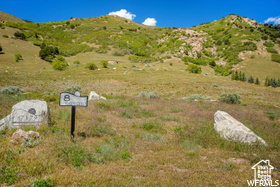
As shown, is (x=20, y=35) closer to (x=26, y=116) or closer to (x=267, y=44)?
(x=26, y=116)

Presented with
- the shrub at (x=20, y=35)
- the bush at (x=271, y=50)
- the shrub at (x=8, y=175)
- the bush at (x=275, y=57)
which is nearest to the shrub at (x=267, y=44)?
the bush at (x=271, y=50)

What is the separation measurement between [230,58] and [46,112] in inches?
3288

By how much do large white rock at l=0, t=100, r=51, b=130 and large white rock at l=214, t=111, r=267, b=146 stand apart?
320 inches

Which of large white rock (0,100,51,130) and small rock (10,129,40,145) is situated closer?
Result: small rock (10,129,40,145)

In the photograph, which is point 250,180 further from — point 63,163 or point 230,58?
point 230,58

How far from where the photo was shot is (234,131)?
6211 mm

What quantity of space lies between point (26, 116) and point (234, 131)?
9.00m

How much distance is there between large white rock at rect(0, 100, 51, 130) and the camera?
5.75 meters

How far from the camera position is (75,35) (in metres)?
86.3

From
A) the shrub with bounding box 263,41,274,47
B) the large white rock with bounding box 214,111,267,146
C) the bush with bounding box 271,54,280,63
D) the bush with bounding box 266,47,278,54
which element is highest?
the shrub with bounding box 263,41,274,47

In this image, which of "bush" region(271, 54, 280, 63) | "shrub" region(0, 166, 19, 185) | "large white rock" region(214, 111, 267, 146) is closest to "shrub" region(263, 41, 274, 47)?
"bush" region(271, 54, 280, 63)

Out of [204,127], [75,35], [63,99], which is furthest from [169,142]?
[75,35]

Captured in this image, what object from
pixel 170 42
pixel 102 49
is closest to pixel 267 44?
pixel 170 42

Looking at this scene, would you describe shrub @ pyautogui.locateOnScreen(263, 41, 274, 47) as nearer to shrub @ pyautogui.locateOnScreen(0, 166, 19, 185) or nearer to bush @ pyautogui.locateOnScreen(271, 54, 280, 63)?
bush @ pyautogui.locateOnScreen(271, 54, 280, 63)
